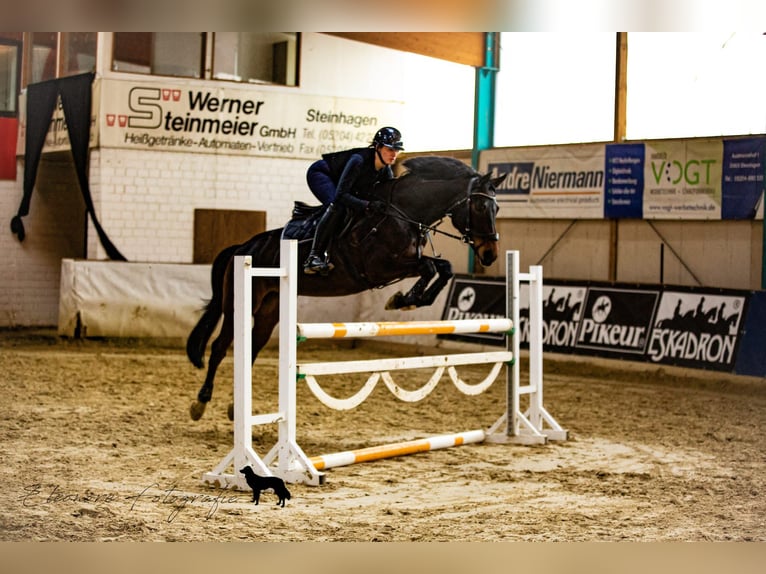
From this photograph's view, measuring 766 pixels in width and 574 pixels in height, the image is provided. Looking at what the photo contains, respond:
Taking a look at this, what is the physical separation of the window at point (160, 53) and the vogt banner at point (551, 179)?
3934 mm

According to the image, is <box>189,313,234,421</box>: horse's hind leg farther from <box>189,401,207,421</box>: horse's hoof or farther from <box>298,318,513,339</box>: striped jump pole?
<box>298,318,513,339</box>: striped jump pole

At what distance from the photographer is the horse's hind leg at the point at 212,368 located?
6.58 meters

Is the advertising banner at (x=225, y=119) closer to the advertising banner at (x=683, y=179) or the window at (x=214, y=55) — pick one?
the window at (x=214, y=55)

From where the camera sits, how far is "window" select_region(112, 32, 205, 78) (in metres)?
12.6

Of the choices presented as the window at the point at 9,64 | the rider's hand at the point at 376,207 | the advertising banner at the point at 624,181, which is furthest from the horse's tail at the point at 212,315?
the window at the point at 9,64

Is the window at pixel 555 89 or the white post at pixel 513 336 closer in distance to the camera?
the white post at pixel 513 336

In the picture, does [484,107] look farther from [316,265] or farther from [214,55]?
[316,265]

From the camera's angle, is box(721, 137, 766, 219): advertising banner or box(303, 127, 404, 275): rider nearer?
box(303, 127, 404, 275): rider

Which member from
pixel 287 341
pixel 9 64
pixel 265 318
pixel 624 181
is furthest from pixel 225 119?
pixel 287 341

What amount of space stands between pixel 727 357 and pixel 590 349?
160cm

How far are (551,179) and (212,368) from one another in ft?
23.3

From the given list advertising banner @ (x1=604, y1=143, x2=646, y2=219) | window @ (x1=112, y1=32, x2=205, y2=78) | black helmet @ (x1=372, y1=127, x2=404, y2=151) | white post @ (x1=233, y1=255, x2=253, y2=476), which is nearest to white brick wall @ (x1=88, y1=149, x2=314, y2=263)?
window @ (x1=112, y1=32, x2=205, y2=78)

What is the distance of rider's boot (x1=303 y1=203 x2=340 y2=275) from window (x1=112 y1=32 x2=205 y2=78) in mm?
7241

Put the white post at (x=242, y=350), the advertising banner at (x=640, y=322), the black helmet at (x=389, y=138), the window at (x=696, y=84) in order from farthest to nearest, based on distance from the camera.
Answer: the window at (x=696, y=84) → the advertising banner at (x=640, y=322) → the black helmet at (x=389, y=138) → the white post at (x=242, y=350)
